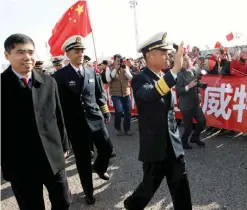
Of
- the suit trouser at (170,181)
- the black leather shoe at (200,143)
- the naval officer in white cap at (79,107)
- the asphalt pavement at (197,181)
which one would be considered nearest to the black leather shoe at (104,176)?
the asphalt pavement at (197,181)

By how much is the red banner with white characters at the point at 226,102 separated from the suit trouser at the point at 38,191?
15.0 ft

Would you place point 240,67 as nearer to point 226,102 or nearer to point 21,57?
point 226,102

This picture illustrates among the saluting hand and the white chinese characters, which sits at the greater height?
the saluting hand

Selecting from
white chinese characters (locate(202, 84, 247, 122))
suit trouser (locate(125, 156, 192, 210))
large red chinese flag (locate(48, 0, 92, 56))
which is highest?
large red chinese flag (locate(48, 0, 92, 56))

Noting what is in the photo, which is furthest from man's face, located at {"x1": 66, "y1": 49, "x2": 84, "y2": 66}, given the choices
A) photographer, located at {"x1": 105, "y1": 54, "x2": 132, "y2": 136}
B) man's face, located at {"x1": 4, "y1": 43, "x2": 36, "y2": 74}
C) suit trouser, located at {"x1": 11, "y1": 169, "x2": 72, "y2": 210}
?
photographer, located at {"x1": 105, "y1": 54, "x2": 132, "y2": 136}

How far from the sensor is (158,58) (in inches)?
101

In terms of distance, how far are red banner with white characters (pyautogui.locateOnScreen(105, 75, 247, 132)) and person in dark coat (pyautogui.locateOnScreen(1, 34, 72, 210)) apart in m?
4.62

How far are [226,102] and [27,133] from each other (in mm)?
5010

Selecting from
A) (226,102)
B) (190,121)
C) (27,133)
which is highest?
(27,133)

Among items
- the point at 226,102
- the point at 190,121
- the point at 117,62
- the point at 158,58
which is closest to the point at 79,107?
the point at 158,58

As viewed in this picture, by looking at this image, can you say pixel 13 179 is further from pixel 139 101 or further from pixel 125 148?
pixel 125 148

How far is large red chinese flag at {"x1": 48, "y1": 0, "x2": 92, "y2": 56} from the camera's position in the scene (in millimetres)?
7801

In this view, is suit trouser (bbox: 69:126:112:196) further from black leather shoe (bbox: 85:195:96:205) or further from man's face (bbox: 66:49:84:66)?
man's face (bbox: 66:49:84:66)

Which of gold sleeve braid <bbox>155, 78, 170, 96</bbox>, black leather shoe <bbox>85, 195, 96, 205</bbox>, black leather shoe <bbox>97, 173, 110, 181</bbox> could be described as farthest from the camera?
black leather shoe <bbox>97, 173, 110, 181</bbox>
